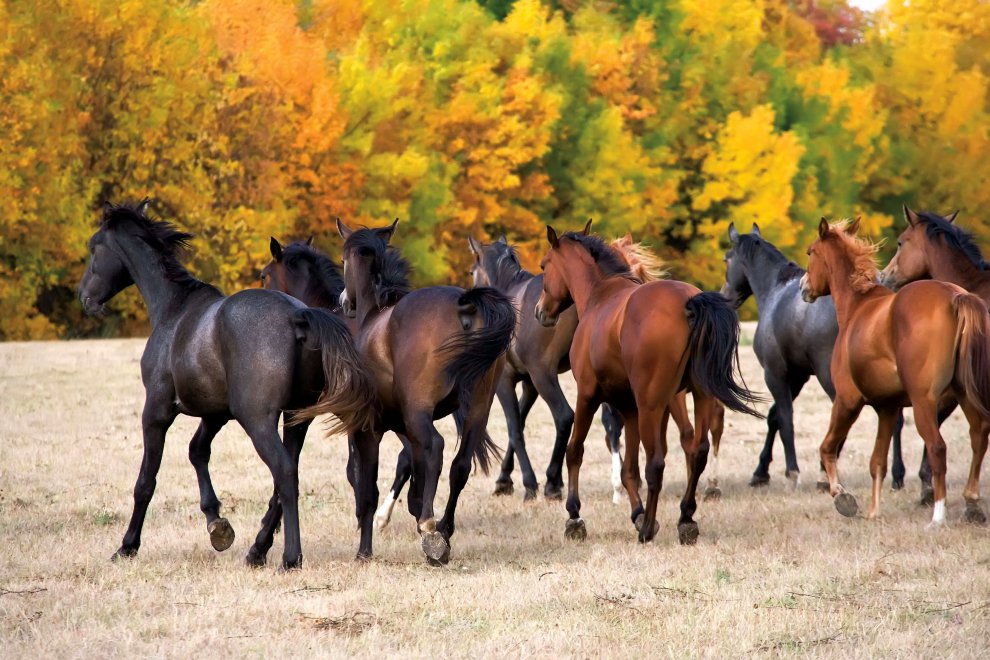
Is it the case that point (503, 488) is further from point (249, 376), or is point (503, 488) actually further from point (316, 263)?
point (249, 376)

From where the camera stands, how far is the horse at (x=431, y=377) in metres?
8.10

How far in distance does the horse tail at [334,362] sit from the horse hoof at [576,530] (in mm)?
1879

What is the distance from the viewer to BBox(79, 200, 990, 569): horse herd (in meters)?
7.81

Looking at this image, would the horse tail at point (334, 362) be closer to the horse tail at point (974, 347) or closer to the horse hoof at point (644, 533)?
the horse hoof at point (644, 533)

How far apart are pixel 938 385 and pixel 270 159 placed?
23.7 m

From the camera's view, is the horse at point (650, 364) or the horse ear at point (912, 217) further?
the horse ear at point (912, 217)

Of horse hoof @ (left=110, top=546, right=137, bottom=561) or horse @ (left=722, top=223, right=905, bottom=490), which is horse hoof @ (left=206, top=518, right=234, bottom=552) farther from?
horse @ (left=722, top=223, right=905, bottom=490)

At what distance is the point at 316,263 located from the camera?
32.6 ft

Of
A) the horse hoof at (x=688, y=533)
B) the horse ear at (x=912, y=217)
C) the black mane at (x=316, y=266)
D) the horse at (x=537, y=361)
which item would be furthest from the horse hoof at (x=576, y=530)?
the horse ear at (x=912, y=217)

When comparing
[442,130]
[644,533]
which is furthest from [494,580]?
[442,130]

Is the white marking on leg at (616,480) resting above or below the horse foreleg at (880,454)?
below

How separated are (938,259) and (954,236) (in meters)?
0.22

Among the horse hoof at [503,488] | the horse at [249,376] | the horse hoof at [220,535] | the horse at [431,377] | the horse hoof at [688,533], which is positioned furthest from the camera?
the horse hoof at [503,488]

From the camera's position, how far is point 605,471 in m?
13.0
